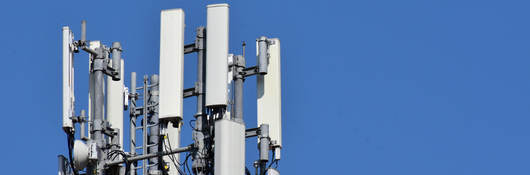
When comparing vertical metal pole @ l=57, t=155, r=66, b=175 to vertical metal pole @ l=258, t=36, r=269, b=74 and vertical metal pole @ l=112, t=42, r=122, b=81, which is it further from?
vertical metal pole @ l=258, t=36, r=269, b=74

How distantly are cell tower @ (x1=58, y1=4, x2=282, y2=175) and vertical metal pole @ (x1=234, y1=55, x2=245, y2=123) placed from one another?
2 centimetres

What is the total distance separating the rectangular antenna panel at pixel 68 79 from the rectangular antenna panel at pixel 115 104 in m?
4.84

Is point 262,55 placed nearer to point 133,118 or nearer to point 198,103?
point 198,103

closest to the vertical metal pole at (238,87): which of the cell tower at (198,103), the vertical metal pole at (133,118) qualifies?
the cell tower at (198,103)

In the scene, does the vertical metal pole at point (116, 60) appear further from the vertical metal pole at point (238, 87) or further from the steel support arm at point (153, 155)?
the vertical metal pole at point (238, 87)

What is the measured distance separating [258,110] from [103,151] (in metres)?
3.81

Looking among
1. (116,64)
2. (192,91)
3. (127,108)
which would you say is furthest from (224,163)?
(127,108)

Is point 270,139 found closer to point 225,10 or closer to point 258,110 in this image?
point 258,110

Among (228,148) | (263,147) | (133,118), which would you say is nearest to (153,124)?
(133,118)

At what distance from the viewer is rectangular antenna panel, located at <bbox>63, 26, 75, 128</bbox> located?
40094 mm

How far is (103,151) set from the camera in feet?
138

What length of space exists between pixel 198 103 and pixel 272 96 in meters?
2.67

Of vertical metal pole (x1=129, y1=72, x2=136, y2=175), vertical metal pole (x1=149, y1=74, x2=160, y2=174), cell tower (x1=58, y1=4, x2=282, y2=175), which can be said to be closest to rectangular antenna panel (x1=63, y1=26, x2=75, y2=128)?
cell tower (x1=58, y1=4, x2=282, y2=175)

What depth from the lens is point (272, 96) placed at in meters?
42.6
